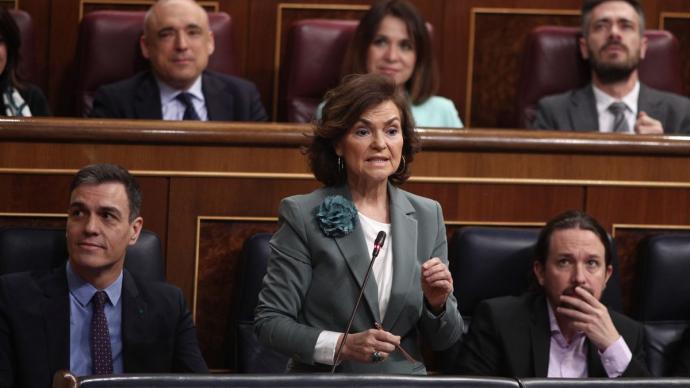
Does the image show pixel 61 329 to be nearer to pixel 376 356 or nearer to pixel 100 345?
pixel 100 345

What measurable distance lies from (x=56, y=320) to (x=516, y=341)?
527 mm

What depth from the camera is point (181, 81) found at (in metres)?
1.90

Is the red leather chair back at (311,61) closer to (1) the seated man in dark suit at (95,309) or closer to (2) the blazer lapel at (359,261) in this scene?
(1) the seated man in dark suit at (95,309)

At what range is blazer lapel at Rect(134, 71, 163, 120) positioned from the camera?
185 cm

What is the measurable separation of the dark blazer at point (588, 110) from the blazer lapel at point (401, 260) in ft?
2.47

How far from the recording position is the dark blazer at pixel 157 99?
1846 mm

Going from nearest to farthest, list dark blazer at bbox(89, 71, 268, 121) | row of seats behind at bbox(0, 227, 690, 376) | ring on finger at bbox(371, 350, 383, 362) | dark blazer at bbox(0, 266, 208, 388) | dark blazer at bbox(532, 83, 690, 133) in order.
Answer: ring on finger at bbox(371, 350, 383, 362), dark blazer at bbox(0, 266, 208, 388), row of seats behind at bbox(0, 227, 690, 376), dark blazer at bbox(89, 71, 268, 121), dark blazer at bbox(532, 83, 690, 133)

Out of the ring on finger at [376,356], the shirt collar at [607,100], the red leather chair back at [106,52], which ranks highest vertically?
the red leather chair back at [106,52]

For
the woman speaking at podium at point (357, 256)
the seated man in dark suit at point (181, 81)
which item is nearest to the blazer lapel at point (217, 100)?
the seated man in dark suit at point (181, 81)

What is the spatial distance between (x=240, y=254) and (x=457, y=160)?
307mm

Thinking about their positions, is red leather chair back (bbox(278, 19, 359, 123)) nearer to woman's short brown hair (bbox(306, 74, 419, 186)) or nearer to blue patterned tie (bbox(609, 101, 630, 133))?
blue patterned tie (bbox(609, 101, 630, 133))

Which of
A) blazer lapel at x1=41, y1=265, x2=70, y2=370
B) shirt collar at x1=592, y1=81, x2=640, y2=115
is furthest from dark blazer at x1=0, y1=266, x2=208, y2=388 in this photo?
shirt collar at x1=592, y1=81, x2=640, y2=115

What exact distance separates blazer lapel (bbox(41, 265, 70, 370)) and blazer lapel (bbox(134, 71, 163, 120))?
0.51 m

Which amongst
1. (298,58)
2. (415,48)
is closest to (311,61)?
(298,58)
